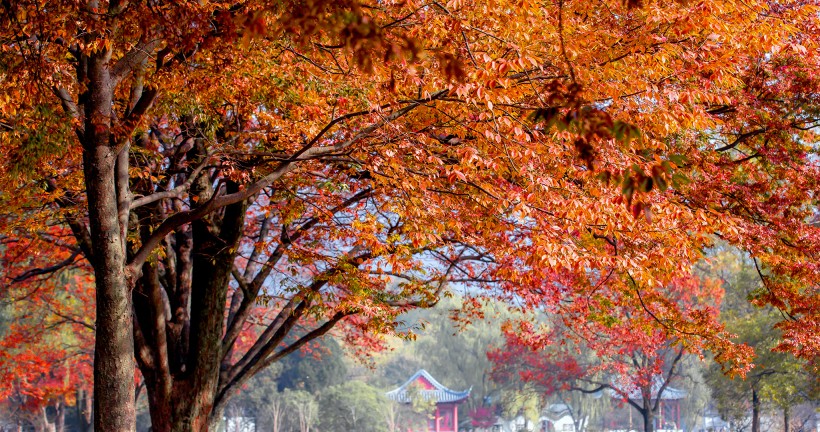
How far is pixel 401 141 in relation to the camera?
6.75 metres

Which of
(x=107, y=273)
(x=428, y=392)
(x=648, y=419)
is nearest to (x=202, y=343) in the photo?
(x=107, y=273)

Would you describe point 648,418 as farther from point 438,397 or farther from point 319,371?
point 438,397

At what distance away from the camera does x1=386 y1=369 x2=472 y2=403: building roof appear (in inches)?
1731

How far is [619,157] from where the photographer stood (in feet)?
19.0

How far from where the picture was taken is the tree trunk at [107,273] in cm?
598

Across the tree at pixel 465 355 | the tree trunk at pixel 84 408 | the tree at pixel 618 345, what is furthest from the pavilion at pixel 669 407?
the tree trunk at pixel 84 408

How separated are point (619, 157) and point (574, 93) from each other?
2.96 meters

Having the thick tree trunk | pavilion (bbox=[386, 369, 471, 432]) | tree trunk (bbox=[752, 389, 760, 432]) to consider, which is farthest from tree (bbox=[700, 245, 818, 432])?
pavilion (bbox=[386, 369, 471, 432])

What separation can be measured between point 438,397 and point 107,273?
4007 centimetres

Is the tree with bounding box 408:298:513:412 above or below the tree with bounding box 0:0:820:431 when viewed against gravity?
below

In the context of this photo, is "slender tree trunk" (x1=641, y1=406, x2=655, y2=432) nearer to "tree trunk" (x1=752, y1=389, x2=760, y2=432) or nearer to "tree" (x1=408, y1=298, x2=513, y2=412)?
"tree trunk" (x1=752, y1=389, x2=760, y2=432)

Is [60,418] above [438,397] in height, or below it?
above

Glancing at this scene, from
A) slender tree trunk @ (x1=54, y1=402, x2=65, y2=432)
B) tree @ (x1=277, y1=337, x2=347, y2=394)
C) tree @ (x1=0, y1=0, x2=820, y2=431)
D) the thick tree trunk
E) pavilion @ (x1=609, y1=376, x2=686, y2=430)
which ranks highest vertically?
tree @ (x1=0, y1=0, x2=820, y2=431)

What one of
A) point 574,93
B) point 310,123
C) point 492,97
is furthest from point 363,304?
point 574,93
